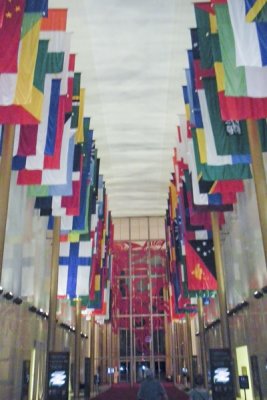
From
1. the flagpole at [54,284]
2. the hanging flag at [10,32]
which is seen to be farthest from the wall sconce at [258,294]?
the hanging flag at [10,32]

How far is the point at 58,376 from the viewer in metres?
14.4

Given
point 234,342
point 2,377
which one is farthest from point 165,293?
point 2,377

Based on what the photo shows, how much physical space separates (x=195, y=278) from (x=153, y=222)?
74.7 feet

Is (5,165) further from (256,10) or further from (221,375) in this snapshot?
(221,375)

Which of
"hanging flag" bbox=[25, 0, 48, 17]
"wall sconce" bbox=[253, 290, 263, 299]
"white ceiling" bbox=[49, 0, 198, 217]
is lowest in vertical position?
"wall sconce" bbox=[253, 290, 263, 299]

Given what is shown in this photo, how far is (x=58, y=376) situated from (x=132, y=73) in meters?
11.9

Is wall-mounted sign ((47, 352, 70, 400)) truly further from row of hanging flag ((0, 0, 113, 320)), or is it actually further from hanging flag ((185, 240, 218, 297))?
hanging flag ((185, 240, 218, 297))

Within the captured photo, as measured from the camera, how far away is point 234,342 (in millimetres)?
19453

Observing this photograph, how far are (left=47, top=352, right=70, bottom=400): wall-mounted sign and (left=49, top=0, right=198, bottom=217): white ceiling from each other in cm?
1096

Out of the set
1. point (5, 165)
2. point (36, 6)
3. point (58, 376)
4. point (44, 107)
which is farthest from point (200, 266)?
point (36, 6)

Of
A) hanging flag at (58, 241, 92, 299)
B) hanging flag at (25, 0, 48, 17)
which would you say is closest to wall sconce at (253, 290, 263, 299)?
hanging flag at (58, 241, 92, 299)

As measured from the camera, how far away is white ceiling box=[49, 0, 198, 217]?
15812mm

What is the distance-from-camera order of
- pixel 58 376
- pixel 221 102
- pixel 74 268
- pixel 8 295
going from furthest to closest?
pixel 74 268
pixel 58 376
pixel 8 295
pixel 221 102

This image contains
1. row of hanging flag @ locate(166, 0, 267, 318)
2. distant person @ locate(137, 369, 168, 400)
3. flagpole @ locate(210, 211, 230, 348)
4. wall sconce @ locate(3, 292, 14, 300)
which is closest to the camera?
distant person @ locate(137, 369, 168, 400)
